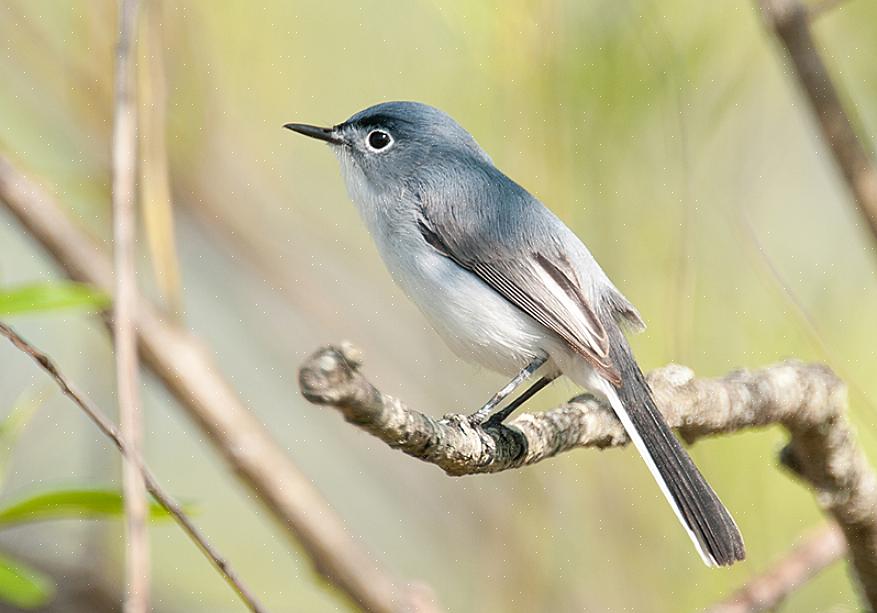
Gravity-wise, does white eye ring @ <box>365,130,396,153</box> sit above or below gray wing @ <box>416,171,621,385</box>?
above

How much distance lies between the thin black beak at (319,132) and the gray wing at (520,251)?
1.32ft

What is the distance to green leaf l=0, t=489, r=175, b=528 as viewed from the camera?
156 centimetres

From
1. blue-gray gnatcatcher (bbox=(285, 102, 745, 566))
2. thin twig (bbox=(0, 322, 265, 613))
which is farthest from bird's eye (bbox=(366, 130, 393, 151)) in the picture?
thin twig (bbox=(0, 322, 265, 613))

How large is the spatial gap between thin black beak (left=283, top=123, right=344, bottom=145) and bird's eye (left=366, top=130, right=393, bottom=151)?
79 mm

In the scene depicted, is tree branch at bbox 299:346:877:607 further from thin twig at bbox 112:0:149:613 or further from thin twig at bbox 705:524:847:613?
thin twig at bbox 112:0:149:613

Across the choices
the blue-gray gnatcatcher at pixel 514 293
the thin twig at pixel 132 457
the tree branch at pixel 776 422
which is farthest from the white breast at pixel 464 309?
the thin twig at pixel 132 457

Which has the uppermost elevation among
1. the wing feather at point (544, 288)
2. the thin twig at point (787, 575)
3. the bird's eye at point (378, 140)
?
the bird's eye at point (378, 140)

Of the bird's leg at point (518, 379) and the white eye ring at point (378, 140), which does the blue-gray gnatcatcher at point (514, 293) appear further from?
the white eye ring at point (378, 140)

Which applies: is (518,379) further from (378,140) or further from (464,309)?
(378,140)

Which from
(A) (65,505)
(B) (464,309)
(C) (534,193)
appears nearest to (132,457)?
(A) (65,505)

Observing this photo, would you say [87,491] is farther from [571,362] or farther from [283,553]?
[283,553]

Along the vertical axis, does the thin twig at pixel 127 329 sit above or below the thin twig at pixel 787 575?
above

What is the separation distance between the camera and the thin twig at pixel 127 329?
1.29 meters

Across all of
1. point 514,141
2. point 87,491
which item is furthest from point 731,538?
point 514,141
